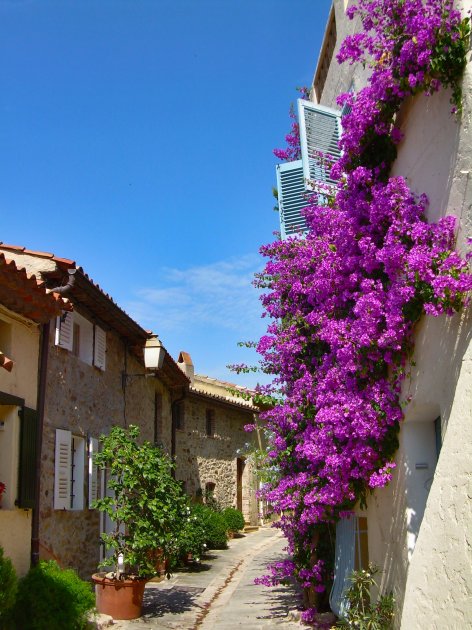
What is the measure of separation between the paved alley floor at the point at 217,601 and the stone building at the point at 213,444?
4.45 meters

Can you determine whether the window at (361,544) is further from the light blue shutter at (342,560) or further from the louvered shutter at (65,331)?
the louvered shutter at (65,331)

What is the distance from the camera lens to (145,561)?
924 cm

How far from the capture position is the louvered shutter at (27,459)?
24.4ft

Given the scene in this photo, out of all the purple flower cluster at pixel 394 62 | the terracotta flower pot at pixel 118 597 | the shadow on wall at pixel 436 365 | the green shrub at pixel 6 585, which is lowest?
the terracotta flower pot at pixel 118 597

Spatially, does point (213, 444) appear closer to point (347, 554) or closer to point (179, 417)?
point (179, 417)

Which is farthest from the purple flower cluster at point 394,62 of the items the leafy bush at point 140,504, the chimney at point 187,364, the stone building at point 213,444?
the chimney at point 187,364

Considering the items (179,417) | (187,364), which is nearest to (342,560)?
(179,417)

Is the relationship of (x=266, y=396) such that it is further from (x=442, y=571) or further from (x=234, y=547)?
(x=234, y=547)

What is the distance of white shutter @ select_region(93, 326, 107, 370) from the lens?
11.1 m

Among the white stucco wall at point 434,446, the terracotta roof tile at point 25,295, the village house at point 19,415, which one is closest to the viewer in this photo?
the white stucco wall at point 434,446

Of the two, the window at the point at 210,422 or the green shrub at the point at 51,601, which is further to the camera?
the window at the point at 210,422

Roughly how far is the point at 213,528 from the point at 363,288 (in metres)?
12.9

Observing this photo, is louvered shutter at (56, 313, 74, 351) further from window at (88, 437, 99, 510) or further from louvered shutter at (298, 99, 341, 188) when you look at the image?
louvered shutter at (298, 99, 341, 188)

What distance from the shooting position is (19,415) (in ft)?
24.6
